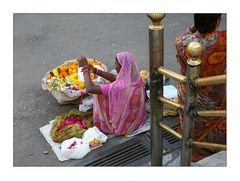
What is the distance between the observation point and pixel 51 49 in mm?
5797

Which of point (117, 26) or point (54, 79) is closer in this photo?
point (54, 79)

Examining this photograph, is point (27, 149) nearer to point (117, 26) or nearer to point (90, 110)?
point (90, 110)

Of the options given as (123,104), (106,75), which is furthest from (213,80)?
(106,75)

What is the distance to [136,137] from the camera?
3.73 m

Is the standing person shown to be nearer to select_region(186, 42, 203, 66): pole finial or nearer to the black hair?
the black hair

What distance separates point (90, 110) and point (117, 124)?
0.54 metres

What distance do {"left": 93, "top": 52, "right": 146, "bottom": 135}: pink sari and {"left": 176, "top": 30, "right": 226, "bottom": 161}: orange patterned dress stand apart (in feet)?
2.60

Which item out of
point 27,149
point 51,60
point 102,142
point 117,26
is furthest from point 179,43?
point 117,26

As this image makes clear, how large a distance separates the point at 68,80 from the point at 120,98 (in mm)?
879

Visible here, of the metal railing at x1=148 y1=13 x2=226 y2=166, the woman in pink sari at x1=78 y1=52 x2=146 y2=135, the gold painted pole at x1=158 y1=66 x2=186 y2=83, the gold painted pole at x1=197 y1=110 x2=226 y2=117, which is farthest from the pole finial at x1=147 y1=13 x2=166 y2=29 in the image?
the woman in pink sari at x1=78 y1=52 x2=146 y2=135

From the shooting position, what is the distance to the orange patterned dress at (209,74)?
2566 millimetres

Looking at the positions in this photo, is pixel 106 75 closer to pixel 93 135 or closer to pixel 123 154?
pixel 93 135

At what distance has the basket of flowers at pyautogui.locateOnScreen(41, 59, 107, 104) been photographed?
13.3 ft

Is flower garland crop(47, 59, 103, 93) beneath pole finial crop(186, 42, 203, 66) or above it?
beneath
